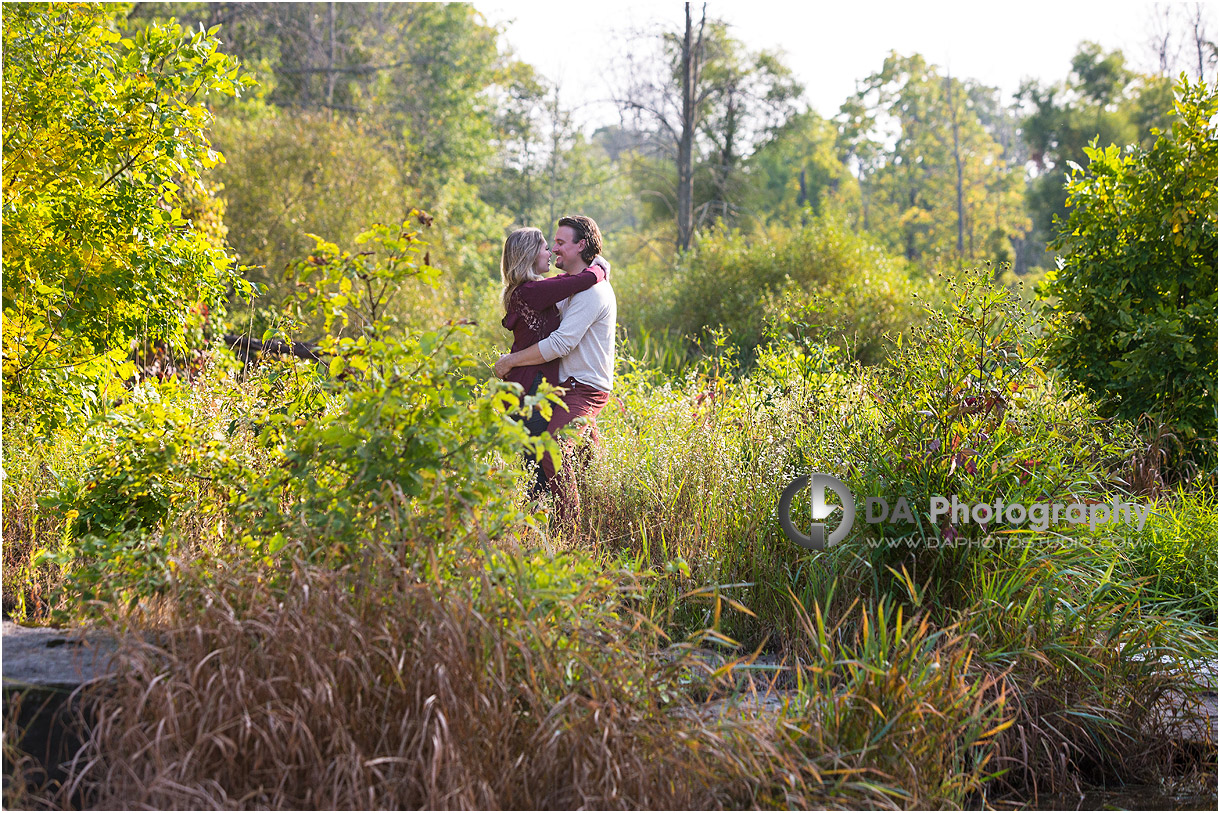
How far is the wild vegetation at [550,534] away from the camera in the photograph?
2.31 m

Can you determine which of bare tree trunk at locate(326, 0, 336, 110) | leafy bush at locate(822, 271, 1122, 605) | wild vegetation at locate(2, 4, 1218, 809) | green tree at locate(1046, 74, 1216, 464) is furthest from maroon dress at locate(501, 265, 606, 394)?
bare tree trunk at locate(326, 0, 336, 110)

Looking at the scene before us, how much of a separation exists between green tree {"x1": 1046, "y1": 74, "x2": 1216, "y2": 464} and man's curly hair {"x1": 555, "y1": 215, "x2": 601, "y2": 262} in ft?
9.88

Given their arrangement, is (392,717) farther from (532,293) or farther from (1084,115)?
(1084,115)

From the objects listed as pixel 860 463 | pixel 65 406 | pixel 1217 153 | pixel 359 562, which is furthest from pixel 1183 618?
pixel 65 406

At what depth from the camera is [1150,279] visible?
5383 mm

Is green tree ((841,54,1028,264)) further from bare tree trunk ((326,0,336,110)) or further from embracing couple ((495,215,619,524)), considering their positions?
embracing couple ((495,215,619,524))

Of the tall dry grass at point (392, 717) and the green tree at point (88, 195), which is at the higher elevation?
the green tree at point (88, 195)

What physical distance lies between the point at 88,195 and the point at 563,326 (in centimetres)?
228

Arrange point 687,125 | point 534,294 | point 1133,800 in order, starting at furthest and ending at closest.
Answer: point 687,125
point 534,294
point 1133,800

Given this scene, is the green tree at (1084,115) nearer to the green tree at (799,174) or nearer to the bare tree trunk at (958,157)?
the bare tree trunk at (958,157)

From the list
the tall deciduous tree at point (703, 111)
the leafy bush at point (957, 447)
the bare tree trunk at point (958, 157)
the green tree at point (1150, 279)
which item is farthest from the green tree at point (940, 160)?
the leafy bush at point (957, 447)

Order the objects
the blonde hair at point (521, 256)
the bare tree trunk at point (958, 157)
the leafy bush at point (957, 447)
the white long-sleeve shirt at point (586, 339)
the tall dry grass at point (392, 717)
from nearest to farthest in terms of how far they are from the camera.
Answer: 1. the tall dry grass at point (392, 717)
2. the leafy bush at point (957, 447)
3. the white long-sleeve shirt at point (586, 339)
4. the blonde hair at point (521, 256)
5. the bare tree trunk at point (958, 157)

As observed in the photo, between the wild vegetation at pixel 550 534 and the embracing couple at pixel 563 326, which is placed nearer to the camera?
the wild vegetation at pixel 550 534

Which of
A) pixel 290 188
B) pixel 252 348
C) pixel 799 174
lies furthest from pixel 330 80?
pixel 799 174
